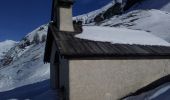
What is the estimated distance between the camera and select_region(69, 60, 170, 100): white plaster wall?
15.6 metres

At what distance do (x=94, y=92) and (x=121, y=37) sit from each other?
5.05 m

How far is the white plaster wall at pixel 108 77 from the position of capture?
15.6 m

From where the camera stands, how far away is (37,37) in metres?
98.8

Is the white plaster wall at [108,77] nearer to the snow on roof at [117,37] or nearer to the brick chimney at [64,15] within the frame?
the snow on roof at [117,37]

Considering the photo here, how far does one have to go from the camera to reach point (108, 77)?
16344 millimetres

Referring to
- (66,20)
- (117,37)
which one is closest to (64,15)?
(66,20)

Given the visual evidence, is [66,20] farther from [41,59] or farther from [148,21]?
[148,21]

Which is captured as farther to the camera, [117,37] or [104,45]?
[117,37]

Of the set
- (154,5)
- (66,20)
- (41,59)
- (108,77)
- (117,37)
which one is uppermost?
(154,5)

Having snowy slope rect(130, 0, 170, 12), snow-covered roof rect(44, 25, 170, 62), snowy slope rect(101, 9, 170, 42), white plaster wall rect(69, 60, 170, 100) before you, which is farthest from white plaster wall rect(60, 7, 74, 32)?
snowy slope rect(130, 0, 170, 12)

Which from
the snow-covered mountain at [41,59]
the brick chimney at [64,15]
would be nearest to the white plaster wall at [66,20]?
the brick chimney at [64,15]

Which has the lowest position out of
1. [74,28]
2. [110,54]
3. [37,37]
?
[37,37]

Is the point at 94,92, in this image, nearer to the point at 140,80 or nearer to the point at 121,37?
the point at 140,80

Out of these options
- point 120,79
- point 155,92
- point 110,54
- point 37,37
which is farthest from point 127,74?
point 37,37
